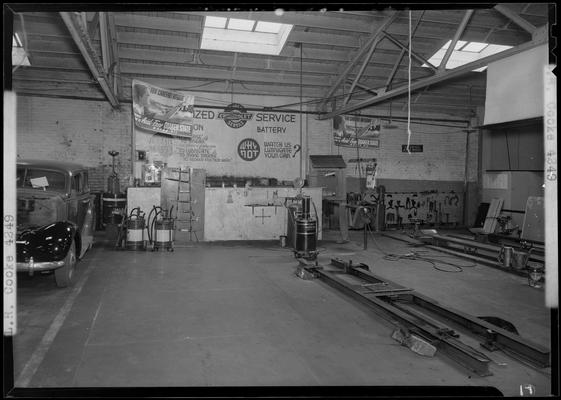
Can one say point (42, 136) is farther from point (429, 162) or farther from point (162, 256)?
point (429, 162)

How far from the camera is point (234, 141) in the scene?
1295 centimetres

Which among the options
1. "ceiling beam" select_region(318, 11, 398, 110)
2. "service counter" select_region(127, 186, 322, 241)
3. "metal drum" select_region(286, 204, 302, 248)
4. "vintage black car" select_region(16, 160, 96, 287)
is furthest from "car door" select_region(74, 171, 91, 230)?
"ceiling beam" select_region(318, 11, 398, 110)

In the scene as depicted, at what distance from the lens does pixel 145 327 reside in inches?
186

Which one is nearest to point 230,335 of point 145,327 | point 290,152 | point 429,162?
point 145,327

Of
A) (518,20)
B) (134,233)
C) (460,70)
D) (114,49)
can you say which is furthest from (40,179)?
(518,20)

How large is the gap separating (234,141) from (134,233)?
472 cm

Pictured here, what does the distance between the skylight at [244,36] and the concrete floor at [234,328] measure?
5.26 meters

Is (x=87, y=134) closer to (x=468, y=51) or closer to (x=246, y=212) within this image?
(x=246, y=212)

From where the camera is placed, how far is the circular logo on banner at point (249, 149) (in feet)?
42.7

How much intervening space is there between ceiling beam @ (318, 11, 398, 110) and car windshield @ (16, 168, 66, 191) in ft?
22.9

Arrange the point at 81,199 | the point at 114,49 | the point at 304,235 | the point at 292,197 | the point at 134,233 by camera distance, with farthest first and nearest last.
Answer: the point at 292,197, the point at 114,49, the point at 134,233, the point at 304,235, the point at 81,199

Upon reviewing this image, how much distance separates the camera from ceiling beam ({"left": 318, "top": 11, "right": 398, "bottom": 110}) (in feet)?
29.8

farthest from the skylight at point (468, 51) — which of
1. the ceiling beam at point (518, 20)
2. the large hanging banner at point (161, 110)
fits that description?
the large hanging banner at point (161, 110)

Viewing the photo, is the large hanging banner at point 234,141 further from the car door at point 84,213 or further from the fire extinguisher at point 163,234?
the car door at point 84,213
